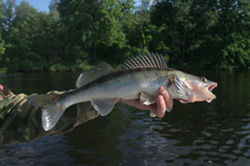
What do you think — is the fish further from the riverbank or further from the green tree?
the green tree

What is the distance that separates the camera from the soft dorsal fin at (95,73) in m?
3.07

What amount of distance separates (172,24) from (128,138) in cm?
4345

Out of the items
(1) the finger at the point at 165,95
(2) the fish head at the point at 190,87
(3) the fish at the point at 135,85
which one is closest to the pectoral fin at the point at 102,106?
(3) the fish at the point at 135,85

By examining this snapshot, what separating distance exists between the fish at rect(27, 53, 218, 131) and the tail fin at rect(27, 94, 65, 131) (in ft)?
0.14

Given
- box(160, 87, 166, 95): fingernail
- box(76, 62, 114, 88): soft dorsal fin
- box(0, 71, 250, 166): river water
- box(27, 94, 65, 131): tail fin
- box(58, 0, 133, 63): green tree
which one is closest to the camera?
box(27, 94, 65, 131): tail fin

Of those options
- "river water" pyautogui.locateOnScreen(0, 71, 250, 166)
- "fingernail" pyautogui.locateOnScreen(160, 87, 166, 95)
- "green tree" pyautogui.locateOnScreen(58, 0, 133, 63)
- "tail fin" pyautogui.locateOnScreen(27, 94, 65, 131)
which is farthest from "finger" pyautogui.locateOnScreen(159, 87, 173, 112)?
"green tree" pyautogui.locateOnScreen(58, 0, 133, 63)

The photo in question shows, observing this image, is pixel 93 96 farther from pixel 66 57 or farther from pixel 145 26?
pixel 66 57

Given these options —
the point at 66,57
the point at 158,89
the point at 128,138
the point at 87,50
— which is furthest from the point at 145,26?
the point at 158,89

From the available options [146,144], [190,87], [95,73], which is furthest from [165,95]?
[146,144]

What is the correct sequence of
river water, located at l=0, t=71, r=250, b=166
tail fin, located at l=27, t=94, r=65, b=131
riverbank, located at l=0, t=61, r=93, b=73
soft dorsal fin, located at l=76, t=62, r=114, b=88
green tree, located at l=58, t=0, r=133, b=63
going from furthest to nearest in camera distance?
green tree, located at l=58, t=0, r=133, b=63 → riverbank, located at l=0, t=61, r=93, b=73 → river water, located at l=0, t=71, r=250, b=166 → soft dorsal fin, located at l=76, t=62, r=114, b=88 → tail fin, located at l=27, t=94, r=65, b=131

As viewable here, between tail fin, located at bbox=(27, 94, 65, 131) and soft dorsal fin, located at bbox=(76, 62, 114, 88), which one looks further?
soft dorsal fin, located at bbox=(76, 62, 114, 88)

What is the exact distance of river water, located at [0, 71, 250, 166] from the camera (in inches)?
233

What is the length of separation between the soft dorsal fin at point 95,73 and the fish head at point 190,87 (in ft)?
2.90

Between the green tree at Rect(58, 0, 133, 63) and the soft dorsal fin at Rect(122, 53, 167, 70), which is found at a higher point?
the green tree at Rect(58, 0, 133, 63)
